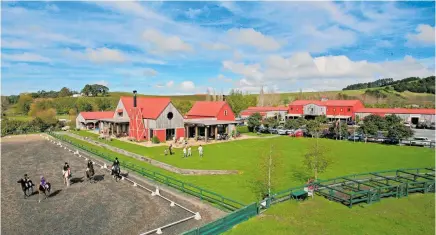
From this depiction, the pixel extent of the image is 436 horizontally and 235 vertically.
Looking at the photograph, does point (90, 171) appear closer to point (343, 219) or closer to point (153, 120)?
point (343, 219)

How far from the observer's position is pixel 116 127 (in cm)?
5331

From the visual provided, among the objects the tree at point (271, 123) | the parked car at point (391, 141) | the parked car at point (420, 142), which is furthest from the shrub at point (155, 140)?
the parked car at point (420, 142)

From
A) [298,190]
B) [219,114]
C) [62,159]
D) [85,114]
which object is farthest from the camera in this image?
[85,114]

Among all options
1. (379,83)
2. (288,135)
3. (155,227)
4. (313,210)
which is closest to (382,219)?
(313,210)

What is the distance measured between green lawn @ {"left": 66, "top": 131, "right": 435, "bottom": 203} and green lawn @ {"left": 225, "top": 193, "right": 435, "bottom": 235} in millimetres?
3360

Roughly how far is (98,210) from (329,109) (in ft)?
215

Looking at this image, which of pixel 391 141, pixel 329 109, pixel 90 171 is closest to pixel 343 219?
pixel 90 171

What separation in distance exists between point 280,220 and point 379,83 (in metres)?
177

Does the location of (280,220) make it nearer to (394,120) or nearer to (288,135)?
(394,120)

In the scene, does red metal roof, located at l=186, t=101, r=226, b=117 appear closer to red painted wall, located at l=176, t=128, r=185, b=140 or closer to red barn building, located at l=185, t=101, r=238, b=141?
red barn building, located at l=185, t=101, r=238, b=141

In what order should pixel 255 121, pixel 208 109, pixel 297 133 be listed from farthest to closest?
pixel 255 121 → pixel 208 109 → pixel 297 133

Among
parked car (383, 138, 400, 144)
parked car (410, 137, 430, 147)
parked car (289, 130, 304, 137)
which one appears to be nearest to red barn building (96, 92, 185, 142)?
parked car (289, 130, 304, 137)

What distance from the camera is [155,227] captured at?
1398cm

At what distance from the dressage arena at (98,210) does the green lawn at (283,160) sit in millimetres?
4205
